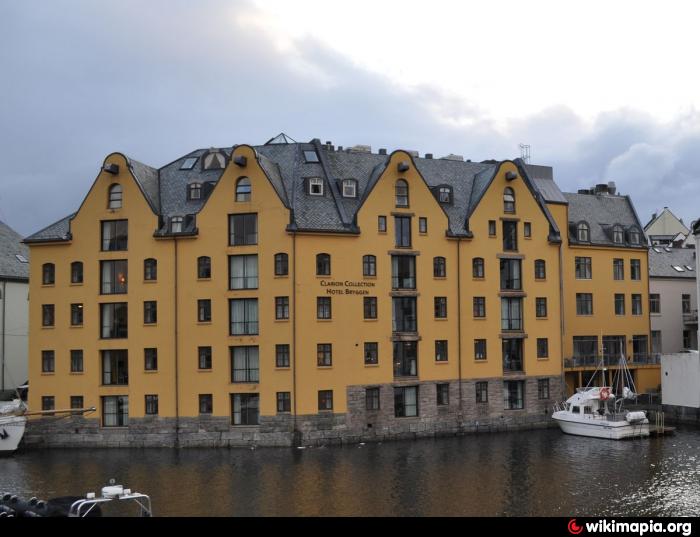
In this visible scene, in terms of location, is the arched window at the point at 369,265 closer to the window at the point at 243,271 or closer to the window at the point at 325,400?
the window at the point at 243,271

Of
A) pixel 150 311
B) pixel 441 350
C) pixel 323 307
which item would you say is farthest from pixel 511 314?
pixel 150 311

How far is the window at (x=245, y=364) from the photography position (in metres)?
57.1

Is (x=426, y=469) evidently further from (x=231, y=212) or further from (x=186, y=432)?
(x=231, y=212)

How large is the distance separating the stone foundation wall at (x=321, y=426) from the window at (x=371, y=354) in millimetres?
1939

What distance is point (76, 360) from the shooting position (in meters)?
59.9

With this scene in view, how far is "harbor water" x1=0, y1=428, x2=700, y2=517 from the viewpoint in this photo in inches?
1452

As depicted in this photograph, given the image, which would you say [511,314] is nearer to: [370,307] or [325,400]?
[370,307]

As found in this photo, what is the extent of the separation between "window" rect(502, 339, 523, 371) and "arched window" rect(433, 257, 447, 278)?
8305 millimetres

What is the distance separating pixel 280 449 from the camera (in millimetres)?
54688

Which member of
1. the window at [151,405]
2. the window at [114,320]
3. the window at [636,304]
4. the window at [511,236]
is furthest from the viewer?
the window at [636,304]

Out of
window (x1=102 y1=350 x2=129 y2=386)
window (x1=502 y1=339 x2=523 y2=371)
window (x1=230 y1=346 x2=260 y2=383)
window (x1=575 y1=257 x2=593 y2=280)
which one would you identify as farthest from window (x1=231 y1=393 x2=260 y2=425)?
window (x1=575 y1=257 x2=593 y2=280)

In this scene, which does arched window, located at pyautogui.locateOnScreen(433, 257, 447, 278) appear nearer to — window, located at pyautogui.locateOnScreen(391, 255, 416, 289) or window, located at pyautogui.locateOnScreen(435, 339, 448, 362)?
window, located at pyautogui.locateOnScreen(391, 255, 416, 289)

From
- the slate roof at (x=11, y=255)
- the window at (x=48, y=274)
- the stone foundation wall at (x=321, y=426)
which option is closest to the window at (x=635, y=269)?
the stone foundation wall at (x=321, y=426)

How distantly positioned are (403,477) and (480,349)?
864 inches
